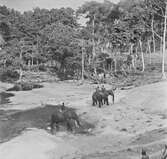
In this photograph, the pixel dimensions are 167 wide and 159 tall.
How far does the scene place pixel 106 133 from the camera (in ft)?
79.7

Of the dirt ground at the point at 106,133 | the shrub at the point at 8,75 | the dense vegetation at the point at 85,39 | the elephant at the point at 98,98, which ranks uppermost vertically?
the dense vegetation at the point at 85,39

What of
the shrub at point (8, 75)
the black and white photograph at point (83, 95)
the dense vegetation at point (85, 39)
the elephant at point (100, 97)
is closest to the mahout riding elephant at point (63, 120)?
the black and white photograph at point (83, 95)

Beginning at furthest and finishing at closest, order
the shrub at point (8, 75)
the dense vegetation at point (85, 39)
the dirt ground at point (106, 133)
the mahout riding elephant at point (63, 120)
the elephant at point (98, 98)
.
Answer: the shrub at point (8, 75)
the dense vegetation at point (85, 39)
the elephant at point (98, 98)
the mahout riding elephant at point (63, 120)
the dirt ground at point (106, 133)

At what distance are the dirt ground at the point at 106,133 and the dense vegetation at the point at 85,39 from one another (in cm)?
2647

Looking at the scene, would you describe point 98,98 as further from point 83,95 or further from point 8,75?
point 8,75

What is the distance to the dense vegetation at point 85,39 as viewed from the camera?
222 feet

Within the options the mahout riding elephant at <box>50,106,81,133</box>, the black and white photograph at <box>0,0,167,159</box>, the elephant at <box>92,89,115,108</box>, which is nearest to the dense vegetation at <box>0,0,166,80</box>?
the black and white photograph at <box>0,0,167,159</box>

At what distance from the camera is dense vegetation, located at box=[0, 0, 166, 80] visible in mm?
67688

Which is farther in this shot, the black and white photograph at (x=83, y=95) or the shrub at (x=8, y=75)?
the shrub at (x=8, y=75)

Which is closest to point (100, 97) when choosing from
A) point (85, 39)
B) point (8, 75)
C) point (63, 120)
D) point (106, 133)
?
point (63, 120)

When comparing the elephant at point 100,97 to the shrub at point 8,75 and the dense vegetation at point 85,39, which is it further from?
the shrub at point 8,75

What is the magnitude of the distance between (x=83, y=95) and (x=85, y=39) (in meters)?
45.3

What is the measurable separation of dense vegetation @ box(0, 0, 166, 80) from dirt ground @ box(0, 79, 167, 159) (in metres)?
26.5

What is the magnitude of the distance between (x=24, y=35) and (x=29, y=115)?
218ft
